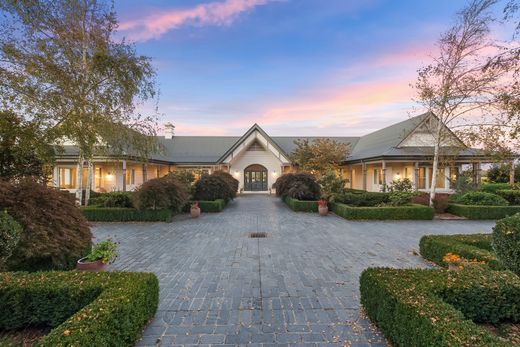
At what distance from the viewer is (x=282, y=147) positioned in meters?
28.5

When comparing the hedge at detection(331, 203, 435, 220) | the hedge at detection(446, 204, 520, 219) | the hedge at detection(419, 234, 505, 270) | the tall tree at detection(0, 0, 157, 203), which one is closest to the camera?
the hedge at detection(419, 234, 505, 270)

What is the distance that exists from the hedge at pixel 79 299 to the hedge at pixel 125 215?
8.16 meters

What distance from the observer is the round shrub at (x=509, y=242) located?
2.99 metres

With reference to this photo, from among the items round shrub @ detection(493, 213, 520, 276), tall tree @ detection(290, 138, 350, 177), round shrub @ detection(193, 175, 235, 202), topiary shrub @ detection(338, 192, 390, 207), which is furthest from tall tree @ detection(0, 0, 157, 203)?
tall tree @ detection(290, 138, 350, 177)

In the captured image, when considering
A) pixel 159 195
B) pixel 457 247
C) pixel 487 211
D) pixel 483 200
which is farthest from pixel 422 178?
pixel 159 195

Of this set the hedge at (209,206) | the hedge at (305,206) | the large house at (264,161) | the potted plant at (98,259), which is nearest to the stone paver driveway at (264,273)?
the potted plant at (98,259)

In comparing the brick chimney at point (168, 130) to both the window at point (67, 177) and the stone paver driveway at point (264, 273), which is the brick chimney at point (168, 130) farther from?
the stone paver driveway at point (264, 273)

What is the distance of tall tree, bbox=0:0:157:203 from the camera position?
7.62 meters

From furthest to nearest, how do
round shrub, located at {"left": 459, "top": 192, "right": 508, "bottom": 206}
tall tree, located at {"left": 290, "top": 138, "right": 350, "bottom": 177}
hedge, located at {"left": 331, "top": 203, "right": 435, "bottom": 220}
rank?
tall tree, located at {"left": 290, "top": 138, "right": 350, "bottom": 177}
round shrub, located at {"left": 459, "top": 192, "right": 508, "bottom": 206}
hedge, located at {"left": 331, "top": 203, "right": 435, "bottom": 220}

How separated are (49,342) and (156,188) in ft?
32.0

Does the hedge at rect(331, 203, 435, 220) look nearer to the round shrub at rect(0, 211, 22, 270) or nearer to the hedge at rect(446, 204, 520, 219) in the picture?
the hedge at rect(446, 204, 520, 219)

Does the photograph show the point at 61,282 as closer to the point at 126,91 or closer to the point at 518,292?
the point at 518,292

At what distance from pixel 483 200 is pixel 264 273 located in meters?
13.9

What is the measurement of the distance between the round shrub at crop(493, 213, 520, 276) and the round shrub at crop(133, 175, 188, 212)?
10.9 metres
